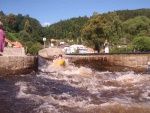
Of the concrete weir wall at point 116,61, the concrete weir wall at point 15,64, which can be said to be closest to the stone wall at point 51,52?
the concrete weir wall at point 116,61

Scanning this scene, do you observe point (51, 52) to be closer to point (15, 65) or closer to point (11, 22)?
point (15, 65)

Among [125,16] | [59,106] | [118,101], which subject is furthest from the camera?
[125,16]

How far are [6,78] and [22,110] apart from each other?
508 centimetres

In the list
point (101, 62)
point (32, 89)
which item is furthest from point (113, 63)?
point (32, 89)

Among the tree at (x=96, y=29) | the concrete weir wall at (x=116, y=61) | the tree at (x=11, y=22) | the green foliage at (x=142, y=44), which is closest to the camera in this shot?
the concrete weir wall at (x=116, y=61)

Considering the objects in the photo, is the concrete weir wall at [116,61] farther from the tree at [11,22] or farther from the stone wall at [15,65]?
the tree at [11,22]

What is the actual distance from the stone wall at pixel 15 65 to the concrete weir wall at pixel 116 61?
31.2 feet

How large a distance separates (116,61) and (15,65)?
12370mm

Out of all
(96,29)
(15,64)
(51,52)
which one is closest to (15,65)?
(15,64)

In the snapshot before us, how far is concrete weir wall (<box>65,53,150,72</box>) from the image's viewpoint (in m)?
20.6

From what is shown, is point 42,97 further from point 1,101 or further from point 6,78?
point 6,78

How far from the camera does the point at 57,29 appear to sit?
166375 millimetres

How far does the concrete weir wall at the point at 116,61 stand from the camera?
2063 cm

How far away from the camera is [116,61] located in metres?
21.5
